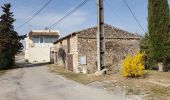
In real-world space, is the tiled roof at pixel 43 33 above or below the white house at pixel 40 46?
above

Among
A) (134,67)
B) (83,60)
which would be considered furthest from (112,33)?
(134,67)

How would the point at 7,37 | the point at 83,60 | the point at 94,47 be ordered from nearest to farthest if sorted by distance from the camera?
the point at 83,60, the point at 94,47, the point at 7,37

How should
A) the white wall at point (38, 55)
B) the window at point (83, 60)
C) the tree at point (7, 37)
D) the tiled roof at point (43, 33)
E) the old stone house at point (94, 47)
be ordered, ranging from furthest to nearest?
the tiled roof at point (43, 33) → the white wall at point (38, 55) → the tree at point (7, 37) → the old stone house at point (94, 47) → the window at point (83, 60)

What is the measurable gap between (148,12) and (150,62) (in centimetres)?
526

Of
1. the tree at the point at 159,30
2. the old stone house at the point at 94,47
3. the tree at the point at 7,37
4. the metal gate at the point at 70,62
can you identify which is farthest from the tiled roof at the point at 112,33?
the tree at the point at 7,37

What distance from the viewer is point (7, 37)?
42.0m

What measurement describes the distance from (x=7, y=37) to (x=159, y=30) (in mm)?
23079

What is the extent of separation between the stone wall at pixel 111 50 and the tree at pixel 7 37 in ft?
51.4

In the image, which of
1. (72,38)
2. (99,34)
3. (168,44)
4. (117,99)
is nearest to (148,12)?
(168,44)

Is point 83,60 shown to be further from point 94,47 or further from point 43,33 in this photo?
point 43,33

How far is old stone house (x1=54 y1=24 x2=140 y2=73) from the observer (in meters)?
29.9

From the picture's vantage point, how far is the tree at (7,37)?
41.8 m

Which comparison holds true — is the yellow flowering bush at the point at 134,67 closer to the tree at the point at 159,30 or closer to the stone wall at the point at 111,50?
the tree at the point at 159,30

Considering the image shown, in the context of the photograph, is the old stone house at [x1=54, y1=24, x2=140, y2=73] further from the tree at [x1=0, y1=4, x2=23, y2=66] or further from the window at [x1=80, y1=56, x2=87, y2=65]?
the tree at [x1=0, y1=4, x2=23, y2=66]
